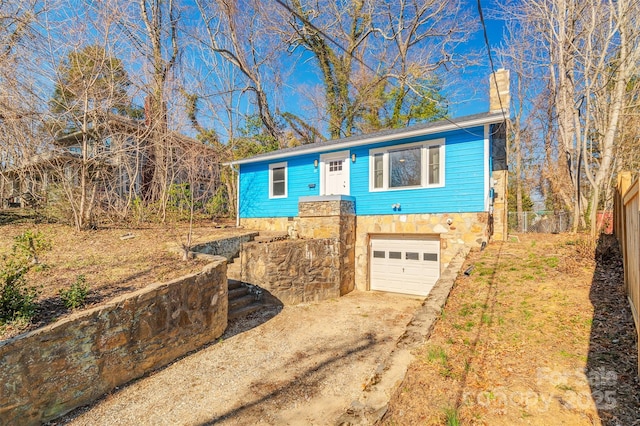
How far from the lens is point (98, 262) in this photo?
586 centimetres

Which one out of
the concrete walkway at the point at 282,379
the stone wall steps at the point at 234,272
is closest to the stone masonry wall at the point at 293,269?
the stone wall steps at the point at 234,272

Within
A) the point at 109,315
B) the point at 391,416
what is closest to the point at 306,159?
the point at 109,315

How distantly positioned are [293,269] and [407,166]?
446 cm

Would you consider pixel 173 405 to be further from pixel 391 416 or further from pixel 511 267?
pixel 511 267

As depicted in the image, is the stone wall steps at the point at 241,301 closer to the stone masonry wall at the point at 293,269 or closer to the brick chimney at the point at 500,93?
the stone masonry wall at the point at 293,269

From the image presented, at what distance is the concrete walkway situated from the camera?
3367 millimetres

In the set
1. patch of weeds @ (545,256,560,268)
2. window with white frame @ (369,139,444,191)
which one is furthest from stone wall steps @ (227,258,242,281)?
patch of weeds @ (545,256,560,268)

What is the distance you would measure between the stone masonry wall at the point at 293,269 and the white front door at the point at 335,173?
2222mm

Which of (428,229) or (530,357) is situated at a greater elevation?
(428,229)

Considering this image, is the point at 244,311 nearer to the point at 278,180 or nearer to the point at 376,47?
the point at 278,180

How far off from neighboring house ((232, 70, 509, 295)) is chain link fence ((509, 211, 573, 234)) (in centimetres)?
667

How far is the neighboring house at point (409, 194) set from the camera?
8.16 m

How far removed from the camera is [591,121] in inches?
512

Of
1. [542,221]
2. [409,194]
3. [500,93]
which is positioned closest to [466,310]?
[409,194]
